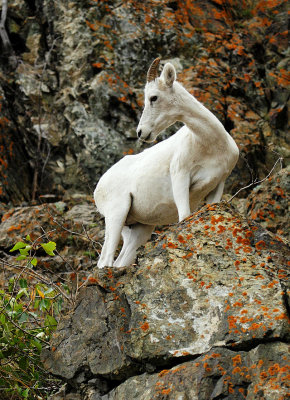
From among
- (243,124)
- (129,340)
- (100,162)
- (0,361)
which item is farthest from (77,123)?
(129,340)

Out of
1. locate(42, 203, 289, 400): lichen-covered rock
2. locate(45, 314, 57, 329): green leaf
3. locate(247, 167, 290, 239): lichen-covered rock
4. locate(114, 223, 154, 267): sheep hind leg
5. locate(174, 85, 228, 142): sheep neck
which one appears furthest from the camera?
locate(247, 167, 290, 239): lichen-covered rock

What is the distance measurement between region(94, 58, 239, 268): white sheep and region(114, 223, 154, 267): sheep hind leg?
1cm

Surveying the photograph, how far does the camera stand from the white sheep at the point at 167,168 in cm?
676

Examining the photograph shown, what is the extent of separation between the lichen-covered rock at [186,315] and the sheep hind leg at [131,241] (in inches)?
80.4

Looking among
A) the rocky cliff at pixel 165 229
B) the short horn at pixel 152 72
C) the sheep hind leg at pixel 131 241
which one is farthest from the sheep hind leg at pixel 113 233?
the short horn at pixel 152 72

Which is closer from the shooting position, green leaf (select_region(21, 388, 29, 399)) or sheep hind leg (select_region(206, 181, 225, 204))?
green leaf (select_region(21, 388, 29, 399))

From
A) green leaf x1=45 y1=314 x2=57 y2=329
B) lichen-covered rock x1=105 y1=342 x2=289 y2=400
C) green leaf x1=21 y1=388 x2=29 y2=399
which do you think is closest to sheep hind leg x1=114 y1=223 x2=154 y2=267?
green leaf x1=45 y1=314 x2=57 y2=329

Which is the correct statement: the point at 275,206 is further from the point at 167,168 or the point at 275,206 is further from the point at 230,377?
the point at 230,377

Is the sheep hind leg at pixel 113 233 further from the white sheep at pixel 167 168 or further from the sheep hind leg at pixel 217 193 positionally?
the sheep hind leg at pixel 217 193

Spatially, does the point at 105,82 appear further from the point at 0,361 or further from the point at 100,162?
the point at 0,361

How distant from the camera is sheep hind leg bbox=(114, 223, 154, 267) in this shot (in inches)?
308

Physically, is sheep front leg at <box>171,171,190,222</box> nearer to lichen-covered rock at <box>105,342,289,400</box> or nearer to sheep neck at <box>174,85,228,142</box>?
sheep neck at <box>174,85,228,142</box>

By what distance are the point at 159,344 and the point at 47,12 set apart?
38.1 ft

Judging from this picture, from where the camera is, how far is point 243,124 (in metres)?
12.2
